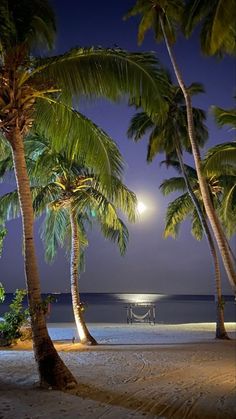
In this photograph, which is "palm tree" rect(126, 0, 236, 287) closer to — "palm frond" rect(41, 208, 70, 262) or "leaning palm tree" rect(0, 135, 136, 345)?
"leaning palm tree" rect(0, 135, 136, 345)

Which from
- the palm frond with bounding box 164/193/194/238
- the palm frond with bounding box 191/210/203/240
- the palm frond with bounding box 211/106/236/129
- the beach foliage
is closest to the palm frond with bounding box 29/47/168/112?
the palm frond with bounding box 211/106/236/129

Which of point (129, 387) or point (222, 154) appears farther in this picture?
point (222, 154)


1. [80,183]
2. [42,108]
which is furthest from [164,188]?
[42,108]

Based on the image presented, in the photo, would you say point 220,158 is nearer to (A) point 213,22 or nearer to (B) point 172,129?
(A) point 213,22

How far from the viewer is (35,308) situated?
7.49m

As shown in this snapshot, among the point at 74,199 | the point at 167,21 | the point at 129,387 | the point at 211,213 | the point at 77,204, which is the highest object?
the point at 167,21

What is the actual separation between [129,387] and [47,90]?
18.6 ft

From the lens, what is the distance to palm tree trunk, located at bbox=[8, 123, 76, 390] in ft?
23.8

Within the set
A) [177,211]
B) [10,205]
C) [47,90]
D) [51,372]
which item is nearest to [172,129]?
[177,211]

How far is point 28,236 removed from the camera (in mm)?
7832

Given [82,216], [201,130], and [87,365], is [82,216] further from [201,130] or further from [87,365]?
[87,365]

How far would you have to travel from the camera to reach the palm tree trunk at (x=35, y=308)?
7.26 metres

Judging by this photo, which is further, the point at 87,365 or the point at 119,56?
the point at 87,365

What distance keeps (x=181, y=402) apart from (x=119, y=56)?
6.39 metres
